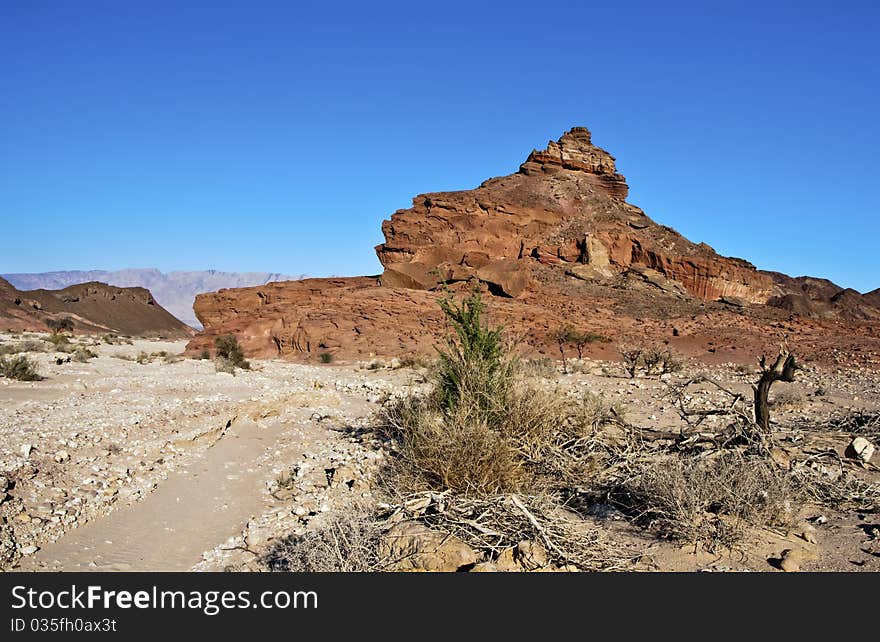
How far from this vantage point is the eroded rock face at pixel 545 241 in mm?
34406

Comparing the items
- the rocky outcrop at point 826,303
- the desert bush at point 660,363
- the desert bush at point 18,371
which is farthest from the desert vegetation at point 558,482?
the rocky outcrop at point 826,303

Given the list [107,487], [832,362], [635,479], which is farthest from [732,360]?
[107,487]

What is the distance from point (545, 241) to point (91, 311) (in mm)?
44693

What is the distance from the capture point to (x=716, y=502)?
4.37 metres

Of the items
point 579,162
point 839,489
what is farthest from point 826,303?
point 839,489

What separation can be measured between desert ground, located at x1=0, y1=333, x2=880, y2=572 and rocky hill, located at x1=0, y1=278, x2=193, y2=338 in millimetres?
43493

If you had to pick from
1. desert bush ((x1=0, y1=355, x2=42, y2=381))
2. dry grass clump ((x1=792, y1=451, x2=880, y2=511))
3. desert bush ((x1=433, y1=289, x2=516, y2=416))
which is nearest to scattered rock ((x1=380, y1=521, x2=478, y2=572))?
desert bush ((x1=433, y1=289, x2=516, y2=416))

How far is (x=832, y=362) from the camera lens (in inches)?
727

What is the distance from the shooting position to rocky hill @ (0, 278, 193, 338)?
47366 mm

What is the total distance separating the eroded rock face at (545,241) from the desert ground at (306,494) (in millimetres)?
21239

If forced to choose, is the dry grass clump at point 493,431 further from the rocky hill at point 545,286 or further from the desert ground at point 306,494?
the rocky hill at point 545,286

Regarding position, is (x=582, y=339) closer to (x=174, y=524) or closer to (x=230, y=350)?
(x=230, y=350)

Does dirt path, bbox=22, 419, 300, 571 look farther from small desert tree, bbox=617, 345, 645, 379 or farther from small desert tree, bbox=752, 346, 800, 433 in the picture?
small desert tree, bbox=617, 345, 645, 379

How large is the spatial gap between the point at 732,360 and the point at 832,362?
288cm
